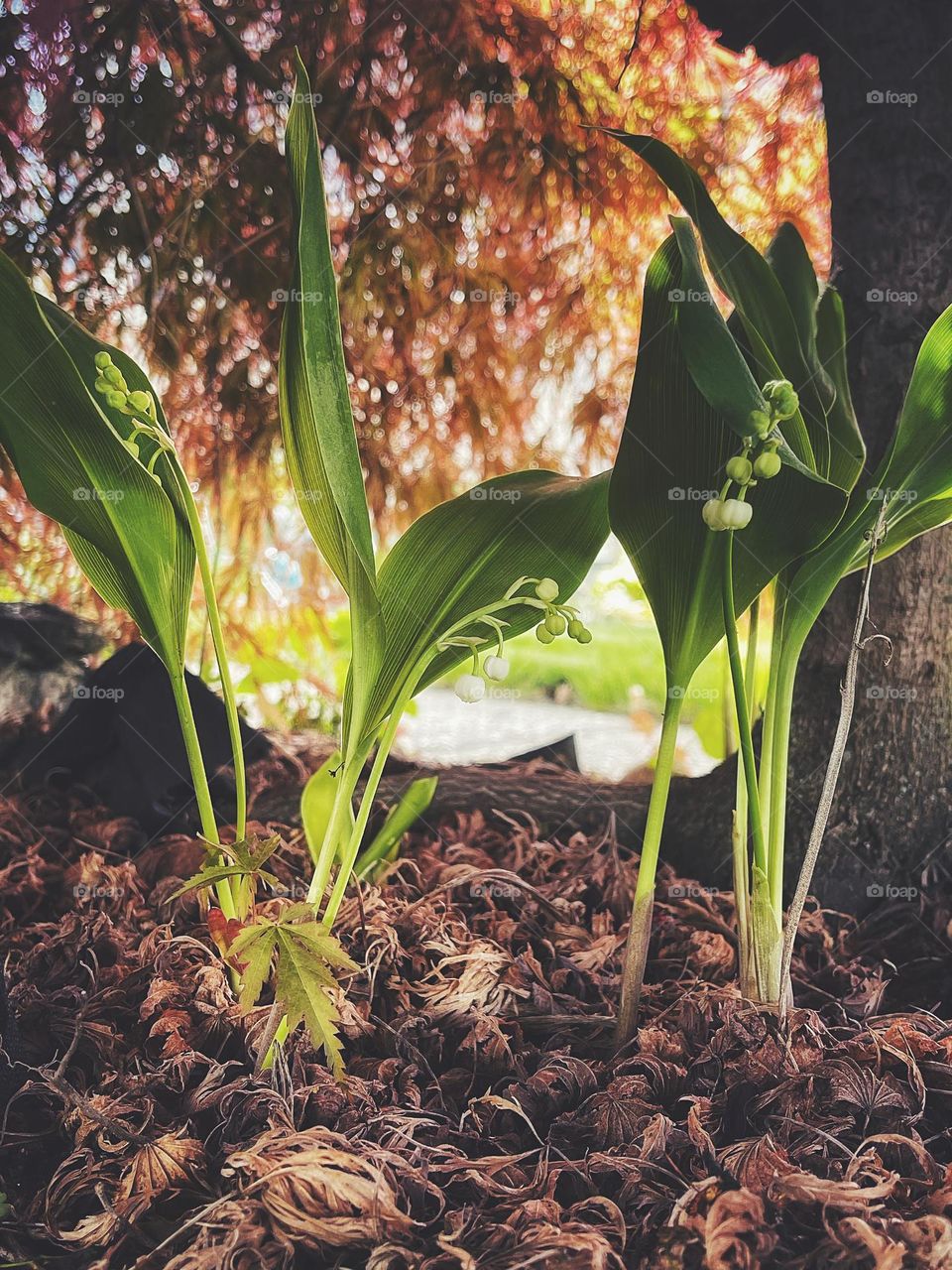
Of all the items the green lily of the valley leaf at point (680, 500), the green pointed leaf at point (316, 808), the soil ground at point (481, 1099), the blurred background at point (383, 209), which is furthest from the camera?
the blurred background at point (383, 209)

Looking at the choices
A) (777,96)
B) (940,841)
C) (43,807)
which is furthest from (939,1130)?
(777,96)

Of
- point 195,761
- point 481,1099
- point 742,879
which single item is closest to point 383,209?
point 195,761

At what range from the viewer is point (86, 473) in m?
0.71

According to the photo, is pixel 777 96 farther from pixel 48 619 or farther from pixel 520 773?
pixel 48 619

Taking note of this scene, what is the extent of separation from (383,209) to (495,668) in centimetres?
102

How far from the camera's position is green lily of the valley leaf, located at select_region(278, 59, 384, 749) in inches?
25.1

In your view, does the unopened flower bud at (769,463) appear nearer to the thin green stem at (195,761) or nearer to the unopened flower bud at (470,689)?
the unopened flower bud at (470,689)

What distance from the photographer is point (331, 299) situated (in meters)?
0.65

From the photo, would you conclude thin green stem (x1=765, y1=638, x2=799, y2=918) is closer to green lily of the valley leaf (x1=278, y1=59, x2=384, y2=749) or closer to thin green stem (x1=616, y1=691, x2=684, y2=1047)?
thin green stem (x1=616, y1=691, x2=684, y2=1047)

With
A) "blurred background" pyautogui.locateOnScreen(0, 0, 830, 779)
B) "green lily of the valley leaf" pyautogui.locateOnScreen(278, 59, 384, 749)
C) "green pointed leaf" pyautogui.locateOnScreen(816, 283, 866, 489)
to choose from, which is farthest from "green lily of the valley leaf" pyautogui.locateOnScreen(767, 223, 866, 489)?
"blurred background" pyautogui.locateOnScreen(0, 0, 830, 779)

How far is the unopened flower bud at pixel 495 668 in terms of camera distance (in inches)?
25.9

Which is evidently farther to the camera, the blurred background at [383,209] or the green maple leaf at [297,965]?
the blurred background at [383,209]

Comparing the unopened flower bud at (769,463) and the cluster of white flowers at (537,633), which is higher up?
the unopened flower bud at (769,463)

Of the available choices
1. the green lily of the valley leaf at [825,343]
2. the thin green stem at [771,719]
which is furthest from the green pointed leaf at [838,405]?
the thin green stem at [771,719]
